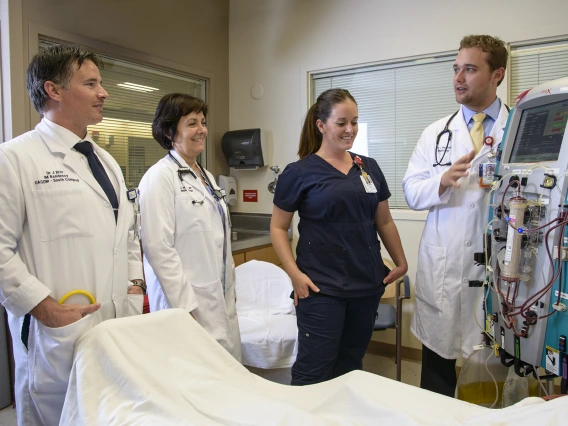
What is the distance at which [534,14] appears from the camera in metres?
2.57

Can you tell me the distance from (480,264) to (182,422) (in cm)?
120

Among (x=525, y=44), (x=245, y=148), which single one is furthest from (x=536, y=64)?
(x=245, y=148)

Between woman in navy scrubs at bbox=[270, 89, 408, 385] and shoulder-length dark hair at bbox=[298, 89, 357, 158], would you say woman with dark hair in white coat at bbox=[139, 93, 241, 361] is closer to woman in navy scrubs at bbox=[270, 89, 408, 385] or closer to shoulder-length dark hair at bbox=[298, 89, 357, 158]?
woman in navy scrubs at bbox=[270, 89, 408, 385]

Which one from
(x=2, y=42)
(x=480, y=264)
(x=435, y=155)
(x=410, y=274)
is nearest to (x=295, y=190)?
(x=435, y=155)

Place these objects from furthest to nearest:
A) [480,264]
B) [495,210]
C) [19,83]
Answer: [19,83]
[480,264]
[495,210]

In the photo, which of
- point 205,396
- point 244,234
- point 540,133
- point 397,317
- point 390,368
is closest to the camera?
point 205,396

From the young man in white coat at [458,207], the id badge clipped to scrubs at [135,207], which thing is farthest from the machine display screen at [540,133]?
the id badge clipped to scrubs at [135,207]

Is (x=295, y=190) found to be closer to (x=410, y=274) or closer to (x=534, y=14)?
(x=410, y=274)

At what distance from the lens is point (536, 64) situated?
2.66 metres

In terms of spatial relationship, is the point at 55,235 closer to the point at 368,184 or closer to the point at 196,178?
the point at 196,178

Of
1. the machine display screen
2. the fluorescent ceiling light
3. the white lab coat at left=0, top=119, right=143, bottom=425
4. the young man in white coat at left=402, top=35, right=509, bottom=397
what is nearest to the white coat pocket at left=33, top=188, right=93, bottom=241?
the white lab coat at left=0, top=119, right=143, bottom=425

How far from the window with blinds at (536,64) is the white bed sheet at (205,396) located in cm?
224

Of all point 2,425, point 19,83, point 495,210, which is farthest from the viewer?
point 19,83

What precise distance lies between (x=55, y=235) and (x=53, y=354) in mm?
337
